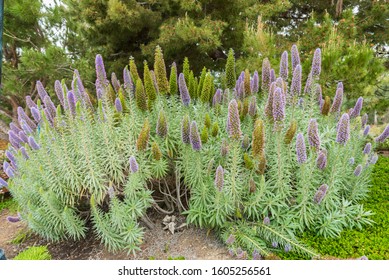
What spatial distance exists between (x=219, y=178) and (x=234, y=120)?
1.64 feet

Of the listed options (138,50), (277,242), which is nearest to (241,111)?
(277,242)

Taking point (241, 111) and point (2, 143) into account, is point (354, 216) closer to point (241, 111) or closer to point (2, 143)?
point (241, 111)

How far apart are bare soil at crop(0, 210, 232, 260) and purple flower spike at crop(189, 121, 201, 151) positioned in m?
1.01

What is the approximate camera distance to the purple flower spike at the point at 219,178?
103 inches

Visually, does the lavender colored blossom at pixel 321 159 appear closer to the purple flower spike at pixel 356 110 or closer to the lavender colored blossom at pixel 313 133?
the lavender colored blossom at pixel 313 133

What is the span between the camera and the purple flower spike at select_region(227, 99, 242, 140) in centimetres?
242

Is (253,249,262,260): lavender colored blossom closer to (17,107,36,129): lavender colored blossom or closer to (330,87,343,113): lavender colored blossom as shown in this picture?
(330,87,343,113): lavender colored blossom

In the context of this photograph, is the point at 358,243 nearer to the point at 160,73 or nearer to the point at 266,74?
the point at 266,74

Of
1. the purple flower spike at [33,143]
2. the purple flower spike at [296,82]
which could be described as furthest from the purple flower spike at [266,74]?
the purple flower spike at [33,143]

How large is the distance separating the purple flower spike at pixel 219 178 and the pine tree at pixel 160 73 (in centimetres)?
→ 107

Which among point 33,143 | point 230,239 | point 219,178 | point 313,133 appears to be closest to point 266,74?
point 313,133

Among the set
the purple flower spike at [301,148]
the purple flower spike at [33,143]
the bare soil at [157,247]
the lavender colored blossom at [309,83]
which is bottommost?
the bare soil at [157,247]

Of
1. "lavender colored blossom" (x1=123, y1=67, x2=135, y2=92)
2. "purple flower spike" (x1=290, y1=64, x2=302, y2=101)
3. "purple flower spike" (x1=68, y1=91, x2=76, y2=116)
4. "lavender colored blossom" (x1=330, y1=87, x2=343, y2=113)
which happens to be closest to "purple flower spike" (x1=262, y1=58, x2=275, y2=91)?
"purple flower spike" (x1=290, y1=64, x2=302, y2=101)

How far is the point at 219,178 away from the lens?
8.61 feet
